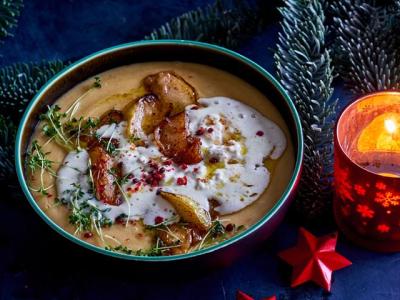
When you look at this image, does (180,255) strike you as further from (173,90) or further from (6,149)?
(6,149)

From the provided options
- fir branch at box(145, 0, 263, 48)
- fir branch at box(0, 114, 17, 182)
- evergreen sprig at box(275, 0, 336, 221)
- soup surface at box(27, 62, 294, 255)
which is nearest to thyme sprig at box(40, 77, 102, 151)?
soup surface at box(27, 62, 294, 255)

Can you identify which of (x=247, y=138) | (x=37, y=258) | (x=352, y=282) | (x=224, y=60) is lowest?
(x=352, y=282)

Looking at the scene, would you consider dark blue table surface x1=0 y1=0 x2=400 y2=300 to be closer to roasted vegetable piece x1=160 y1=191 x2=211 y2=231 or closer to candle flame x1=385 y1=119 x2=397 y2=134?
roasted vegetable piece x1=160 y1=191 x2=211 y2=231

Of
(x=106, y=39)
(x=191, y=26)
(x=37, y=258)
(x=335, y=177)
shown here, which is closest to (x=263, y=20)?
(x=191, y=26)

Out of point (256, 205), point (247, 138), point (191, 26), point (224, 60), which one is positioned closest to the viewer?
point (256, 205)

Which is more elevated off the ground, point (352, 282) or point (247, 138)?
point (247, 138)

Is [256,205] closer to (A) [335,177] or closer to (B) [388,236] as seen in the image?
(A) [335,177]
